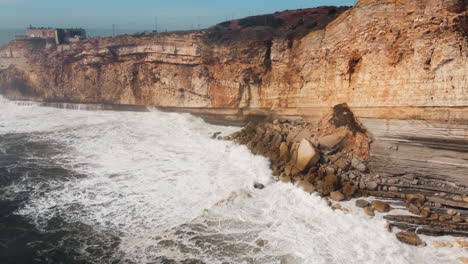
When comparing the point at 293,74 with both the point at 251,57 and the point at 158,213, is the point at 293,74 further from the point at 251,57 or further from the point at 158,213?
the point at 158,213

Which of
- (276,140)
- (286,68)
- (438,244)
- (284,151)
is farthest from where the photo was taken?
(286,68)

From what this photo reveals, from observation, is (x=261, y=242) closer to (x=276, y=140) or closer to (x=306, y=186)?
(x=306, y=186)

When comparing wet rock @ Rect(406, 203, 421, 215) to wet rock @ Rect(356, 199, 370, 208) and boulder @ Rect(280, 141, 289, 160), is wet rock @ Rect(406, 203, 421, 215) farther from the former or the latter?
boulder @ Rect(280, 141, 289, 160)

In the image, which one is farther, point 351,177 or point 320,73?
point 320,73

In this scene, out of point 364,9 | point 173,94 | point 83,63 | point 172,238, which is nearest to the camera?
point 172,238

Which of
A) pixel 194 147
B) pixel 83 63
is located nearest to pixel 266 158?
pixel 194 147

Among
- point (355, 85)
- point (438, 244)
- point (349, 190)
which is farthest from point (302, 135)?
point (438, 244)

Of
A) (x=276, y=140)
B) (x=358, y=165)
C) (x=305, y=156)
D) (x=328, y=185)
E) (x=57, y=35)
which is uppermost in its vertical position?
(x=57, y=35)
